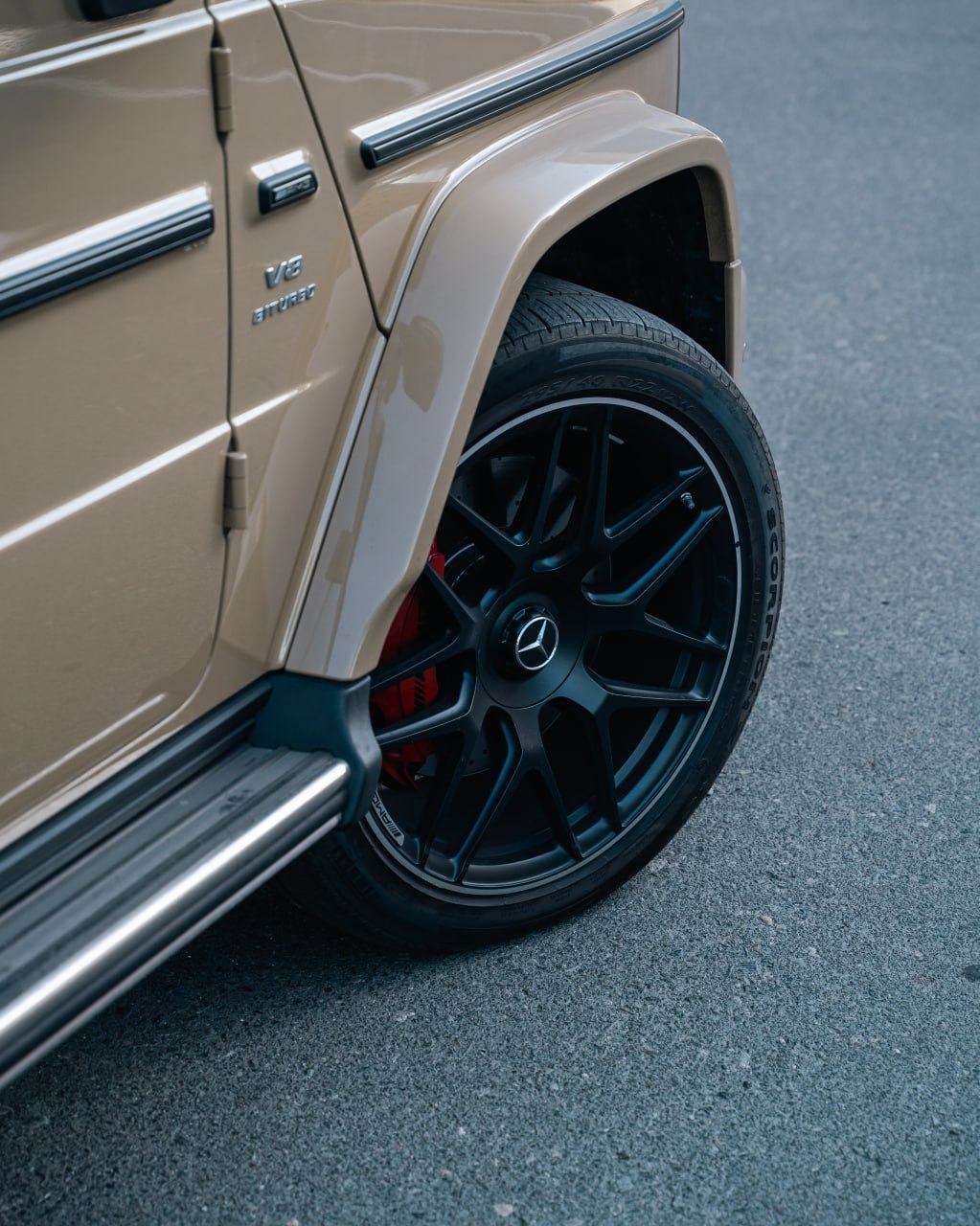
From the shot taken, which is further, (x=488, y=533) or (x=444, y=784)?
(x=444, y=784)

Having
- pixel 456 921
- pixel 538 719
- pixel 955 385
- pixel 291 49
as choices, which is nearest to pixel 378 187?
pixel 291 49

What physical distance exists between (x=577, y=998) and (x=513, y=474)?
33.7 inches

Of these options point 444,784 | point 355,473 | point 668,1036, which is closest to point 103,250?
point 355,473

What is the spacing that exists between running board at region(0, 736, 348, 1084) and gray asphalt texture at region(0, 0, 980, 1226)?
0.52 m

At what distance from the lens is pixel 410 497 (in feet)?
5.92

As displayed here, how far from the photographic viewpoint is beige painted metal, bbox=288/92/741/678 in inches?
70.6

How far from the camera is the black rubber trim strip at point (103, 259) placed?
138 cm

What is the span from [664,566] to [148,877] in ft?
3.28

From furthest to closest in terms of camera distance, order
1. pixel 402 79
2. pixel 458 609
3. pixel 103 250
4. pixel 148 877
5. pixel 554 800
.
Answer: pixel 554 800, pixel 458 609, pixel 402 79, pixel 148 877, pixel 103 250

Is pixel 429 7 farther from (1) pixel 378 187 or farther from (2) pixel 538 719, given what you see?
(2) pixel 538 719

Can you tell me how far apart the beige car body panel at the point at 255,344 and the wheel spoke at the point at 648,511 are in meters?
0.46

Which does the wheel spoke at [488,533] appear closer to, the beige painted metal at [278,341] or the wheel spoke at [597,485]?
the wheel spoke at [597,485]

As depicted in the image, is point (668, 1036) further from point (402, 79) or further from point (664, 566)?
point (402, 79)

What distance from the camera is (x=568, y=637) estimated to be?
2.26 meters
